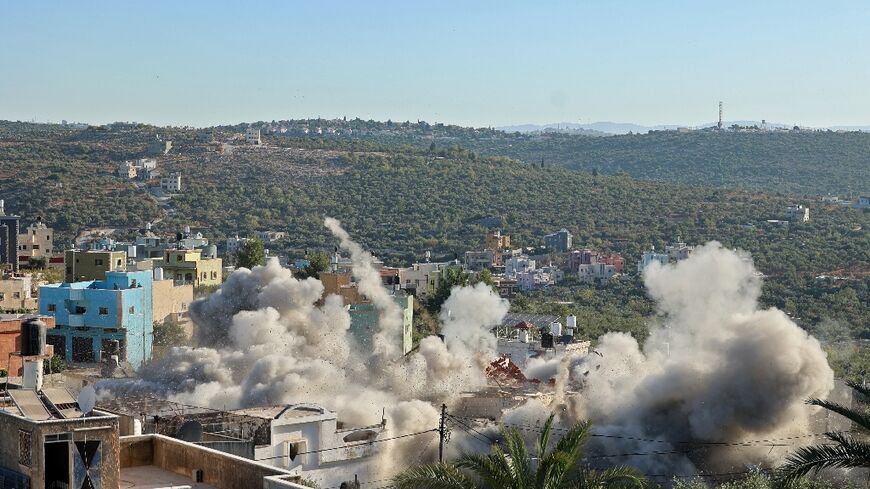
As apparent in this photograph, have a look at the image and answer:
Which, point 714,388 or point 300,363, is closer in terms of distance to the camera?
point 714,388

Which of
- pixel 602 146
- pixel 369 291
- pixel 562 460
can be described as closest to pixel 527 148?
pixel 602 146

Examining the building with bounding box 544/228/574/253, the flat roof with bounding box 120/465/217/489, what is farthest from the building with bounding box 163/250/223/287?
the flat roof with bounding box 120/465/217/489

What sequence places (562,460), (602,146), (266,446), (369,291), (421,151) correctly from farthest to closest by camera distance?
(602,146)
(421,151)
(369,291)
(266,446)
(562,460)

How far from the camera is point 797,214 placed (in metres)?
97.2

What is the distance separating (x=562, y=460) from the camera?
57.5ft

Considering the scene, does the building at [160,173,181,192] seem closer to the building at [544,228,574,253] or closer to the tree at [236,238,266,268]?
the building at [544,228,574,253]

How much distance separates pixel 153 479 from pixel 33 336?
12.5 meters

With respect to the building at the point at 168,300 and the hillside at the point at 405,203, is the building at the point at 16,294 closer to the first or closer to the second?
the building at the point at 168,300

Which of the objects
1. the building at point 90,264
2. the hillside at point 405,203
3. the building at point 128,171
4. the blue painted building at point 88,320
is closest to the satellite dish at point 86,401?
the blue painted building at point 88,320

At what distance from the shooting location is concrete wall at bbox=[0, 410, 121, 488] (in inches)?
517

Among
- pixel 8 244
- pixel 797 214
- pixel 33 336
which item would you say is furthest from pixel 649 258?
pixel 33 336

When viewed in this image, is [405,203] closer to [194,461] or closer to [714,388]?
[714,388]

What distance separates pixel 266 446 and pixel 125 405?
5.19 meters

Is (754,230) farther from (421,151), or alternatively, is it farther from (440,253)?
(421,151)
